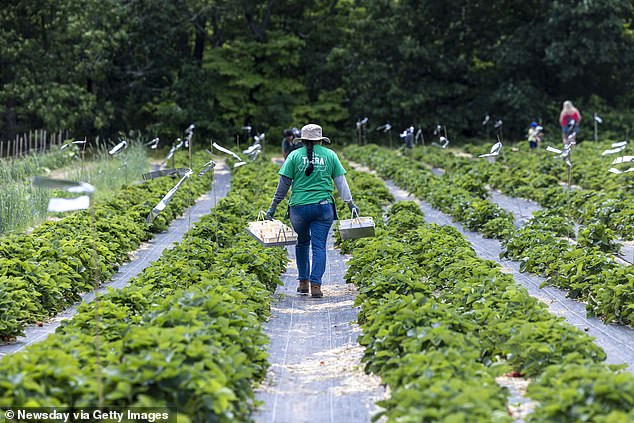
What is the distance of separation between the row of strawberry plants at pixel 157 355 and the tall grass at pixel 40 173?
621cm

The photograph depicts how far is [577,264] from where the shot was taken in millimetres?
9312

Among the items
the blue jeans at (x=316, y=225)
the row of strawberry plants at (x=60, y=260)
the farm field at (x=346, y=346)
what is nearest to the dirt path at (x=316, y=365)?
the farm field at (x=346, y=346)

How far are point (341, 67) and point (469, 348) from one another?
34.6m

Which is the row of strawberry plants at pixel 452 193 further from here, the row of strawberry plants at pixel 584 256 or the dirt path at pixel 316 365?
the dirt path at pixel 316 365

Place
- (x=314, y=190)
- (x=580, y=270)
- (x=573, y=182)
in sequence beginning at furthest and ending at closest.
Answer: (x=573, y=182)
(x=314, y=190)
(x=580, y=270)

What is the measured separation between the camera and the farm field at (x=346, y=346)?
513 centimetres

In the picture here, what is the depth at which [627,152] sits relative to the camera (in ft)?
76.5

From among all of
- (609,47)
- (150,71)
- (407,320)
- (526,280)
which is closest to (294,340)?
(407,320)

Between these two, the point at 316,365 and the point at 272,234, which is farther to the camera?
the point at 272,234

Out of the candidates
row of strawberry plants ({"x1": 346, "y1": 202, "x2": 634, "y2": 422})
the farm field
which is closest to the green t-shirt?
the farm field

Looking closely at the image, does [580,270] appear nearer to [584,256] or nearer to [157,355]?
[584,256]

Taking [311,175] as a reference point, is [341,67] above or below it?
above

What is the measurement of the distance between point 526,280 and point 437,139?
29455 mm

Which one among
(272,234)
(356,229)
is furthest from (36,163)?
(356,229)
